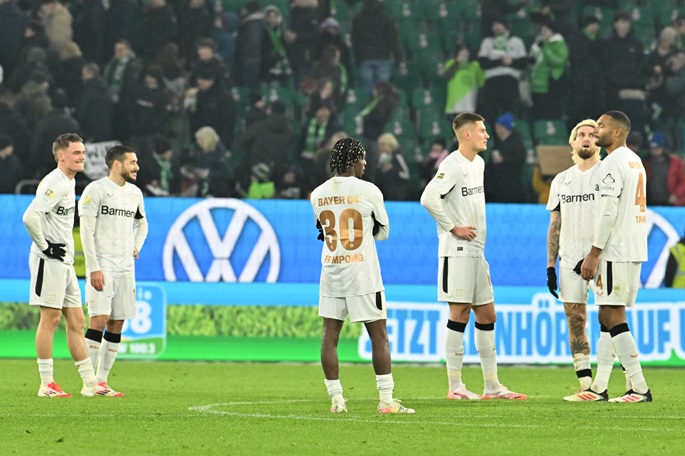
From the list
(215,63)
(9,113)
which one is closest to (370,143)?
(215,63)

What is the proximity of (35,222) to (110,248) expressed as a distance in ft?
2.40

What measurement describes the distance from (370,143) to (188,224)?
398cm

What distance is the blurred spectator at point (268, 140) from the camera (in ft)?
61.4

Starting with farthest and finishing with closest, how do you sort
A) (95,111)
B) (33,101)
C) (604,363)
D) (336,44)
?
(336,44) < (33,101) < (95,111) < (604,363)

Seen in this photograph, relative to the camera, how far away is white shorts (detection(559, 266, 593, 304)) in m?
10.7

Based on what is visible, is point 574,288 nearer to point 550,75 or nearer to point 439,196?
point 439,196

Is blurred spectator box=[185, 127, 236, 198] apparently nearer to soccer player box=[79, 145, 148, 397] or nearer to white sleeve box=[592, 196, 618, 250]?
soccer player box=[79, 145, 148, 397]

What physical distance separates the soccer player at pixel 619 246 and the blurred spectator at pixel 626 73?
9.54 metres

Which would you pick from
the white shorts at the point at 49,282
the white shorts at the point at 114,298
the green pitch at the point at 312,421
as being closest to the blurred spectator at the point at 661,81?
the green pitch at the point at 312,421

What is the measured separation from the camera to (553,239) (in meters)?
11.0

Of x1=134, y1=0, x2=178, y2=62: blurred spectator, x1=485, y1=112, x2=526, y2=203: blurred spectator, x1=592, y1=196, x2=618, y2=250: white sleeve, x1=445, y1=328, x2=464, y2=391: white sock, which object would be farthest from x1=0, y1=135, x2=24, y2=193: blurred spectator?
x1=592, y1=196, x2=618, y2=250: white sleeve

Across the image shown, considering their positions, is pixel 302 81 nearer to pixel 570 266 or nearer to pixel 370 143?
pixel 370 143

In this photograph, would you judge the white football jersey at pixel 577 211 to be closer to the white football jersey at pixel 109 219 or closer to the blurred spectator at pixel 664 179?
the white football jersey at pixel 109 219

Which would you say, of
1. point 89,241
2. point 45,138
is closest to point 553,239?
point 89,241
